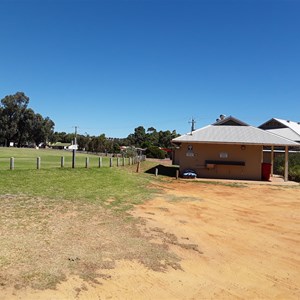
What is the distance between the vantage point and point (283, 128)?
4244 cm

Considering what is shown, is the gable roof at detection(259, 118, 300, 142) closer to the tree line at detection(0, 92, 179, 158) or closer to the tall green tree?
the tree line at detection(0, 92, 179, 158)

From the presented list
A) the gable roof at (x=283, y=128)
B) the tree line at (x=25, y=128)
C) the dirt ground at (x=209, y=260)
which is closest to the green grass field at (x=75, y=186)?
the dirt ground at (x=209, y=260)

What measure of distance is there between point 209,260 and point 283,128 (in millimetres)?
39485

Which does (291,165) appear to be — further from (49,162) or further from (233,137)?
(49,162)

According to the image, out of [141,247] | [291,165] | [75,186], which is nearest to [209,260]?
[141,247]

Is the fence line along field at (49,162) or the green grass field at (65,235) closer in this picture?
the green grass field at (65,235)

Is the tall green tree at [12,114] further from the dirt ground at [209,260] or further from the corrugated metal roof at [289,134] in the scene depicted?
the dirt ground at [209,260]

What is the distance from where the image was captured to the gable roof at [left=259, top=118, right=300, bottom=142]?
1489 inches

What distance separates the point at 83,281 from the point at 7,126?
8797cm

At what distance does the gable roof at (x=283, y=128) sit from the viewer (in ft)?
124

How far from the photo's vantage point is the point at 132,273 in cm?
557

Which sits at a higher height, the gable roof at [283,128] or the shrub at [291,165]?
the gable roof at [283,128]

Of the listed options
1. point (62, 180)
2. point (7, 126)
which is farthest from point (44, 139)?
point (62, 180)

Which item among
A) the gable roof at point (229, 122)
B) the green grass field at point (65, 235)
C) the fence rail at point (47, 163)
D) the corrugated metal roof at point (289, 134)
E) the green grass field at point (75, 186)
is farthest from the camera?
the corrugated metal roof at point (289, 134)
